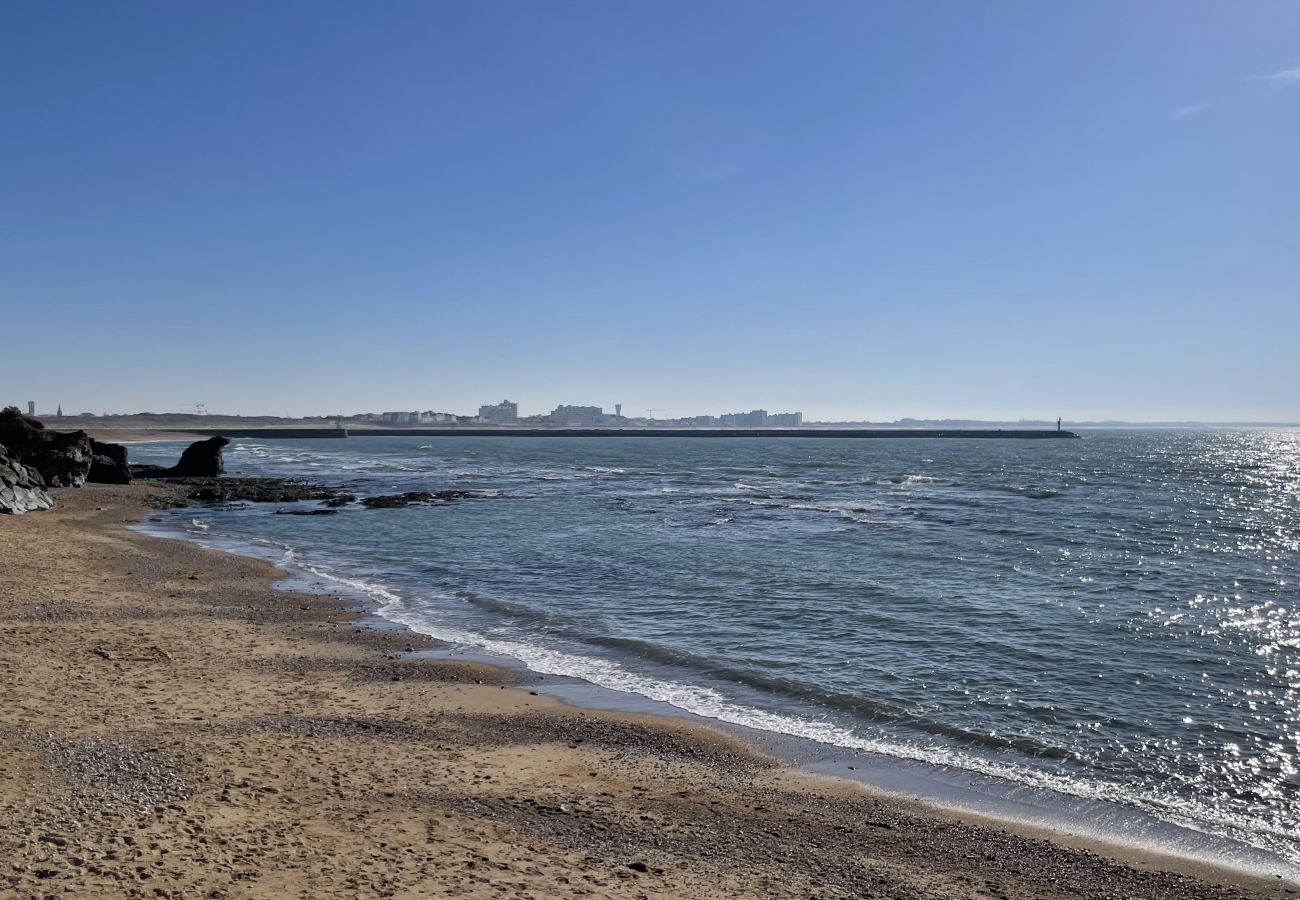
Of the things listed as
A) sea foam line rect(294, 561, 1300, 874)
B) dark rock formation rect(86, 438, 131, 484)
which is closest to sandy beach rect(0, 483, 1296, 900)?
sea foam line rect(294, 561, 1300, 874)

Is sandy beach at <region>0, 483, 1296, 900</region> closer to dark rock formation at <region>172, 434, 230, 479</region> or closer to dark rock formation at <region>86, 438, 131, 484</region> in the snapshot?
dark rock formation at <region>86, 438, 131, 484</region>

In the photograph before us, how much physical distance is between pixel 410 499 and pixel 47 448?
61.7 ft

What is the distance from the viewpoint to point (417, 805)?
313 inches

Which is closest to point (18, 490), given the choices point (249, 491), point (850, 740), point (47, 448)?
point (47, 448)

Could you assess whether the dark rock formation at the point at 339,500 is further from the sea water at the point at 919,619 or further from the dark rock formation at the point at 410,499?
the sea water at the point at 919,619

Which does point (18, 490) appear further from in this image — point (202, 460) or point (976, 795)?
point (976, 795)

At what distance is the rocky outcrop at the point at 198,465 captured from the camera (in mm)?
58094

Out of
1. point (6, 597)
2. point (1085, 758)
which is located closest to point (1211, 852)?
point (1085, 758)

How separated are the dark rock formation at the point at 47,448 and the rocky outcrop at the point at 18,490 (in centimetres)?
888

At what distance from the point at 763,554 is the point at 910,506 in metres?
20.4

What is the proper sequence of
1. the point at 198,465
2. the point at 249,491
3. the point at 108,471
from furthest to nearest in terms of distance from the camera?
the point at 198,465
the point at 108,471
the point at 249,491

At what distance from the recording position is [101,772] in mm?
7871

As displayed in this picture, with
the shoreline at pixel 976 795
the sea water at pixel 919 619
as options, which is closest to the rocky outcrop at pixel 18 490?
the sea water at pixel 919 619

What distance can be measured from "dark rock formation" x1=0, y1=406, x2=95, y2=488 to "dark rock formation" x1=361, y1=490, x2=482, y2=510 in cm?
1508
